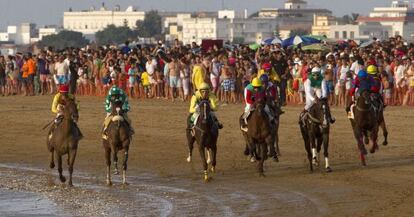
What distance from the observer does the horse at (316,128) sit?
80.8 ft

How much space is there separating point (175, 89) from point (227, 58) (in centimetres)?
279

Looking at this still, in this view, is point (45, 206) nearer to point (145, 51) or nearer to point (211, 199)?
point (211, 199)

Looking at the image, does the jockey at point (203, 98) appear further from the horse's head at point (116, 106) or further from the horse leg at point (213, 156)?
the horse's head at point (116, 106)

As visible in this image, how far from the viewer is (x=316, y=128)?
81.5ft

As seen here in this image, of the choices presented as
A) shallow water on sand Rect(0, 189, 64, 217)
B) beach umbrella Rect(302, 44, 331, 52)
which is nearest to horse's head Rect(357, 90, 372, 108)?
shallow water on sand Rect(0, 189, 64, 217)

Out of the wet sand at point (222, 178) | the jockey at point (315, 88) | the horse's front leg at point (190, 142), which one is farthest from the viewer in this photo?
the horse's front leg at point (190, 142)

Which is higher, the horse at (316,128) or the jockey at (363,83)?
the jockey at (363,83)

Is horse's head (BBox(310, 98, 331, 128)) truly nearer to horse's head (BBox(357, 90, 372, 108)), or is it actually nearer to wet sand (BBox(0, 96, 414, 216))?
wet sand (BBox(0, 96, 414, 216))

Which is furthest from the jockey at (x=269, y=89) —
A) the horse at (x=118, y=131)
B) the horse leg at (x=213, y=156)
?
the horse at (x=118, y=131)

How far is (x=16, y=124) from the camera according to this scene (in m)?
37.7

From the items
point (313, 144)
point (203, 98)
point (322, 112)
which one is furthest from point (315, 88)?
point (203, 98)

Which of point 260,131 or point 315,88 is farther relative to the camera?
point 315,88

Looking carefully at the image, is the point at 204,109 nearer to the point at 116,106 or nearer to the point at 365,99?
the point at 116,106

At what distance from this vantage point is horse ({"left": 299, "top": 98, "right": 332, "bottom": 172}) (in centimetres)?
2464
